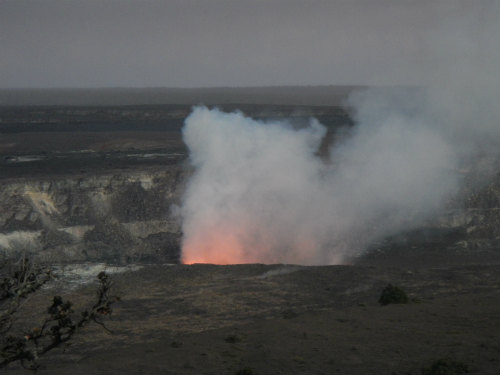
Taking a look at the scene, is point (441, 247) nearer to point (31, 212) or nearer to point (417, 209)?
point (417, 209)

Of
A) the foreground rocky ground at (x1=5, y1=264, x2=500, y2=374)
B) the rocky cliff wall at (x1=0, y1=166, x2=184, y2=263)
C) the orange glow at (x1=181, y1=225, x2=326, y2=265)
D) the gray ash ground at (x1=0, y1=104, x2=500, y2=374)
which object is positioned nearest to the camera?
the foreground rocky ground at (x1=5, y1=264, x2=500, y2=374)

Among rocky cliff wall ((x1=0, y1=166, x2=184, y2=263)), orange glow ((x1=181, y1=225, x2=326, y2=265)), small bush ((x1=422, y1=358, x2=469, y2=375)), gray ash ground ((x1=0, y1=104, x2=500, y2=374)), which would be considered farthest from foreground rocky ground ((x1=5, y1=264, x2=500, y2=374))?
rocky cliff wall ((x1=0, y1=166, x2=184, y2=263))

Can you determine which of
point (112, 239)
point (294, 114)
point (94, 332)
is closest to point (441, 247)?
point (112, 239)

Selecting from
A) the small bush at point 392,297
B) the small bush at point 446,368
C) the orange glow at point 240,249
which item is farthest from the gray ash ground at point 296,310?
the orange glow at point 240,249

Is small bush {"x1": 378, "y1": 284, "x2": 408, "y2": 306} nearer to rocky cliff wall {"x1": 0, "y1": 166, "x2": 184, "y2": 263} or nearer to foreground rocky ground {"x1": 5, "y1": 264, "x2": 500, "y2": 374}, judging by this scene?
foreground rocky ground {"x1": 5, "y1": 264, "x2": 500, "y2": 374}

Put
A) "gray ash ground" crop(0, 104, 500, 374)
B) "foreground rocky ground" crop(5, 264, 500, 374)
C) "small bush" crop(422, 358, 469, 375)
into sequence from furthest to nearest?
"gray ash ground" crop(0, 104, 500, 374) < "foreground rocky ground" crop(5, 264, 500, 374) < "small bush" crop(422, 358, 469, 375)

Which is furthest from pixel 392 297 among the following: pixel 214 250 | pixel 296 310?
pixel 214 250
